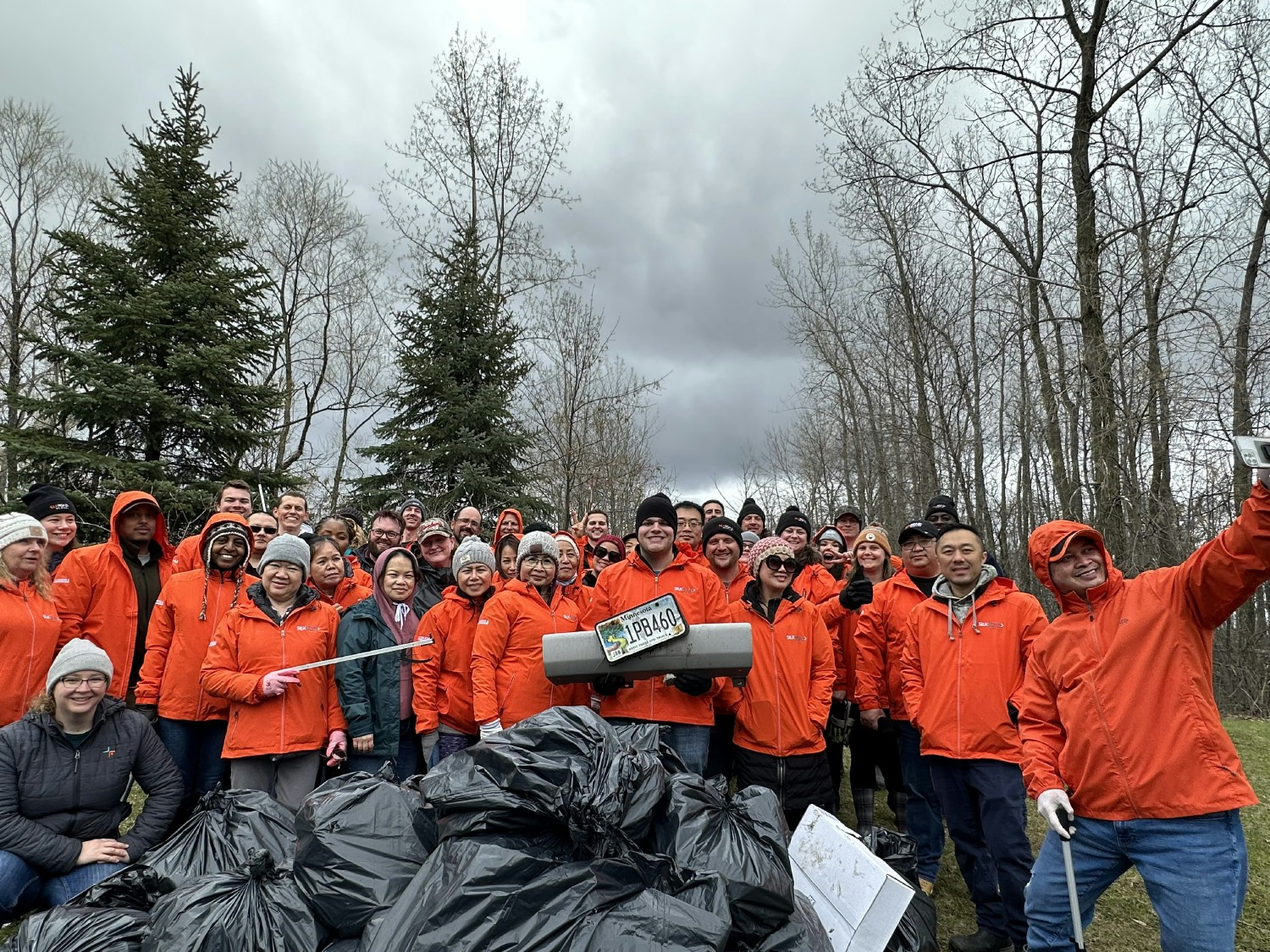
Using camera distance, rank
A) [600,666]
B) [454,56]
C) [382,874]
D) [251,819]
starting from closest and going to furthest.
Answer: [382,874]
[251,819]
[600,666]
[454,56]

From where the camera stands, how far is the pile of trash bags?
1.96 metres

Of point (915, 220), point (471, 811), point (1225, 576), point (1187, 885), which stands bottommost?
point (1187, 885)

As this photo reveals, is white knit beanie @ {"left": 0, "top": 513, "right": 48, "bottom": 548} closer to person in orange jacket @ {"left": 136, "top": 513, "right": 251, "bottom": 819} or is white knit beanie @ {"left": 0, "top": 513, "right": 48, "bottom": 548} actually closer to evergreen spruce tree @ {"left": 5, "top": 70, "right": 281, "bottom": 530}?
person in orange jacket @ {"left": 136, "top": 513, "right": 251, "bottom": 819}

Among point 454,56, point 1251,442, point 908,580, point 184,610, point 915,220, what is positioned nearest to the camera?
point 1251,442

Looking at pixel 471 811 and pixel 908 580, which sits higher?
pixel 908 580

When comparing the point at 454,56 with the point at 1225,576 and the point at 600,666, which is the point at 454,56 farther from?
the point at 1225,576

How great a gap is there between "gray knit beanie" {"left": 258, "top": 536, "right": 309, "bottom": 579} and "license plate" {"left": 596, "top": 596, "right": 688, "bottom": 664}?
1.83 meters

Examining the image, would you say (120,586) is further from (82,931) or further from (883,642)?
(883,642)

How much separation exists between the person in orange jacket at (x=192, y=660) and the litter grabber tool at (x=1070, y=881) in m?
4.23

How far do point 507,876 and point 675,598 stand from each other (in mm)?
1999

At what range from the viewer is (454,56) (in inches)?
677

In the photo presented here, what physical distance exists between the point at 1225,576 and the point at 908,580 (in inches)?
88.1

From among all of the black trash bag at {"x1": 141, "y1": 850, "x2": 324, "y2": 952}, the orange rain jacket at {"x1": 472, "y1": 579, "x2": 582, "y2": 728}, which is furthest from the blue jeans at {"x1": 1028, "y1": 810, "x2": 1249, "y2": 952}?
the black trash bag at {"x1": 141, "y1": 850, "x2": 324, "y2": 952}

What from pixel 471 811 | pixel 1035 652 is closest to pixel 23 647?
pixel 471 811
